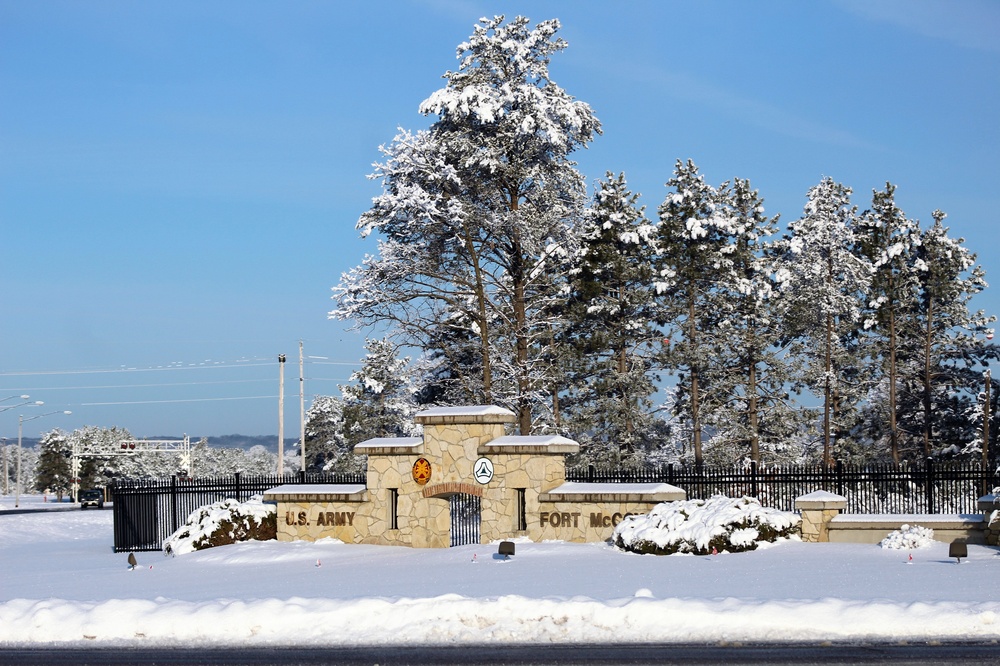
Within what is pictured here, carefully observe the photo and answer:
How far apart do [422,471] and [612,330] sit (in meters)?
20.7

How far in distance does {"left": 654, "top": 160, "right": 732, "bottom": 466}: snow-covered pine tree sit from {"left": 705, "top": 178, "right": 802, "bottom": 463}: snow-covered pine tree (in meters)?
0.34

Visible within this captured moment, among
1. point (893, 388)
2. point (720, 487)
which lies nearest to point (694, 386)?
point (893, 388)

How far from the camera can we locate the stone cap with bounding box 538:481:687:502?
78.7 ft

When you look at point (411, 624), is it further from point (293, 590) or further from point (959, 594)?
point (959, 594)

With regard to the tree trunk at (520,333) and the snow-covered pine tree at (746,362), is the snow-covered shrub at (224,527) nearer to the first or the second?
Answer: the tree trunk at (520,333)

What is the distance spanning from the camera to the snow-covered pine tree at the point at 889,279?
49219 mm

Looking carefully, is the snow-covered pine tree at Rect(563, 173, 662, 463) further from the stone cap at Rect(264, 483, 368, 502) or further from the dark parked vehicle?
the dark parked vehicle

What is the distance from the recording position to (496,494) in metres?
25.4

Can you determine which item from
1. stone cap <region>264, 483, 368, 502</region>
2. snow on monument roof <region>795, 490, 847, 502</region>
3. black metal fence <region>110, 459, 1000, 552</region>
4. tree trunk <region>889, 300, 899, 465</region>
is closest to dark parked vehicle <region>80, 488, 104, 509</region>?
black metal fence <region>110, 459, 1000, 552</region>

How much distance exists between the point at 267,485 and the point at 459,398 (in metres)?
10.7

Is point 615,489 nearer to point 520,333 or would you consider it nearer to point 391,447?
point 391,447

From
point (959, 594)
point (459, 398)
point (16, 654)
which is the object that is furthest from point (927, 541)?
point (459, 398)

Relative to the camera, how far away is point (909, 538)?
21250 mm

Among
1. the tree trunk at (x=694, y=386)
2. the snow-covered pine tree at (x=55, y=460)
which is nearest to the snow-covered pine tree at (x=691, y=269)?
the tree trunk at (x=694, y=386)
